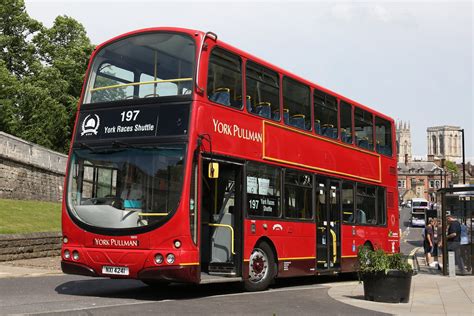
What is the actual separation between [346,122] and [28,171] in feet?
67.9

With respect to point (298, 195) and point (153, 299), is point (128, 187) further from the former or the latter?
point (298, 195)

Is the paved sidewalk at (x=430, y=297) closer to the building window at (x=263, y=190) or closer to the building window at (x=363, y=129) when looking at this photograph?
the building window at (x=263, y=190)

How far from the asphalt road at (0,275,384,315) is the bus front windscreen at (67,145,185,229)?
141 centimetres

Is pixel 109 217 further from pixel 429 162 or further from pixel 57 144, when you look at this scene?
pixel 429 162

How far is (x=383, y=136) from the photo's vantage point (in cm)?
1934

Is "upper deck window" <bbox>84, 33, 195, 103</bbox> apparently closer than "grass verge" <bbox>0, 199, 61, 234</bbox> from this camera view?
Yes

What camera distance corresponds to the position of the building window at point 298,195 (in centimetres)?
1398

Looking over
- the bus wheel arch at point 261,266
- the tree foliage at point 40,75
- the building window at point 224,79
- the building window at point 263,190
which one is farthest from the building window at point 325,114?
the tree foliage at point 40,75

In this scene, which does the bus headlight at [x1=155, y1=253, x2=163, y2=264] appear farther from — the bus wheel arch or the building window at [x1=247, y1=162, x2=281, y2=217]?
the building window at [x1=247, y1=162, x2=281, y2=217]

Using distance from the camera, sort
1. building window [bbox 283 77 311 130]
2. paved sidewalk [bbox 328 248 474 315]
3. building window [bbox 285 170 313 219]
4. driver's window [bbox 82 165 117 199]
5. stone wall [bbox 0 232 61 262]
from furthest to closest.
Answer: stone wall [bbox 0 232 61 262] < building window [bbox 283 77 311 130] < building window [bbox 285 170 313 219] < driver's window [bbox 82 165 117 199] < paved sidewalk [bbox 328 248 474 315]

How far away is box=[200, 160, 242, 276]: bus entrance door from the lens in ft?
39.1

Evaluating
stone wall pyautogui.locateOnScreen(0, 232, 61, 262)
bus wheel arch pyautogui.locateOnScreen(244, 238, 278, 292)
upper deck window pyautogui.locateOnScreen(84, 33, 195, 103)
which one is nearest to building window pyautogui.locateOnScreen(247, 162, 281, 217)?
bus wheel arch pyautogui.locateOnScreen(244, 238, 278, 292)

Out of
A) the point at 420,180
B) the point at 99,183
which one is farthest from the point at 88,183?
the point at 420,180

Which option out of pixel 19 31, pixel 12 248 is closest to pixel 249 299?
pixel 12 248
